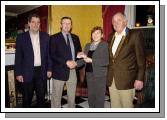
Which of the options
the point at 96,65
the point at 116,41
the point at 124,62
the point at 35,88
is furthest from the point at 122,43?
the point at 35,88

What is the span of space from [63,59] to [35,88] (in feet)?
1.66

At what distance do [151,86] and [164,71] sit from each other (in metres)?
1.34

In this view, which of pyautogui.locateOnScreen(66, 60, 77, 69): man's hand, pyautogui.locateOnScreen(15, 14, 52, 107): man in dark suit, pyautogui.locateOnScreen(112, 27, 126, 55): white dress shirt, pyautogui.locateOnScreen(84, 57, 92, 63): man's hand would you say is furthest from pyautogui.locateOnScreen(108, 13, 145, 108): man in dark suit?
pyautogui.locateOnScreen(15, 14, 52, 107): man in dark suit

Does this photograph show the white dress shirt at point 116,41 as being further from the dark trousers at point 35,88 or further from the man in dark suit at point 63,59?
the dark trousers at point 35,88

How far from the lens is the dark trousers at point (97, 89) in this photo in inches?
103

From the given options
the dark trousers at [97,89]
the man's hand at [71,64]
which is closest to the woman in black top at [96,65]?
the dark trousers at [97,89]

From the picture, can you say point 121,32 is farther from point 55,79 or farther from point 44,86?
point 44,86

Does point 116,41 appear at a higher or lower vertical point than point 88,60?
higher

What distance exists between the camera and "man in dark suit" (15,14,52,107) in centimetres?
266

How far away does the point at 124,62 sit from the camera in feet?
7.76

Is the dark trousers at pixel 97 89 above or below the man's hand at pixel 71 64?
below

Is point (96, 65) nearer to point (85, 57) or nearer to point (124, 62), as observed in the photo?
point (85, 57)

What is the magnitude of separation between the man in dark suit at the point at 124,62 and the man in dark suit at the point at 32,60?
2.59 feet

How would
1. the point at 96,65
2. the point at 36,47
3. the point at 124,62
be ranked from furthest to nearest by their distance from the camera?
the point at 36,47, the point at 96,65, the point at 124,62
